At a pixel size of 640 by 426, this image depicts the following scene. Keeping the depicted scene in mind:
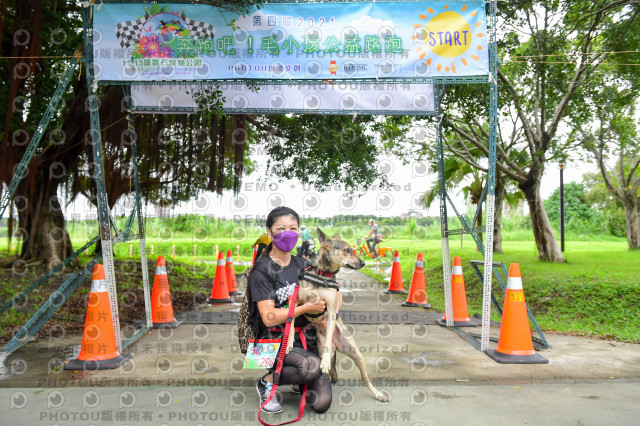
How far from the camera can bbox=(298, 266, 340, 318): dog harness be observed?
11.2ft

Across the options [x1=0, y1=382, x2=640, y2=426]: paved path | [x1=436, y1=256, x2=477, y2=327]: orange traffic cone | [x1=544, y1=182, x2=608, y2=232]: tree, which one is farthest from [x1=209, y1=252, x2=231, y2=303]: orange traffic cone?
[x1=544, y1=182, x2=608, y2=232]: tree

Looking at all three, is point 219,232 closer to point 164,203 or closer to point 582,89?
point 164,203

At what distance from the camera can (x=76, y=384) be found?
172 inches

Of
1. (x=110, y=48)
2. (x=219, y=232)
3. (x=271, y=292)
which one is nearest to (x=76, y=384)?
(x=271, y=292)

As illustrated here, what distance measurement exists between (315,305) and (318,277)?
0.20 metres

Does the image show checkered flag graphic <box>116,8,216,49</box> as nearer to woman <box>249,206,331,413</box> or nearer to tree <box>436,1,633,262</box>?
woman <box>249,206,331,413</box>

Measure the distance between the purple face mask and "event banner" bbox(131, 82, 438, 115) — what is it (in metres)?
3.42

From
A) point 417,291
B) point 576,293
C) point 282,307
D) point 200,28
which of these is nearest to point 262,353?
point 282,307

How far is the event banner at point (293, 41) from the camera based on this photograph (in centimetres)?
545

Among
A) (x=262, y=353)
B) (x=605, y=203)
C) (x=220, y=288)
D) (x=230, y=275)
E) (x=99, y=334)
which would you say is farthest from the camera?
(x=605, y=203)

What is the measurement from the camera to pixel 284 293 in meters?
3.63

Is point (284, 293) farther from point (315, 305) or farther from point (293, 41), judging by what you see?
point (293, 41)

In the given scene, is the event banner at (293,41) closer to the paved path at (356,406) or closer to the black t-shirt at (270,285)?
the black t-shirt at (270,285)

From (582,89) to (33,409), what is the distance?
12.1 meters
